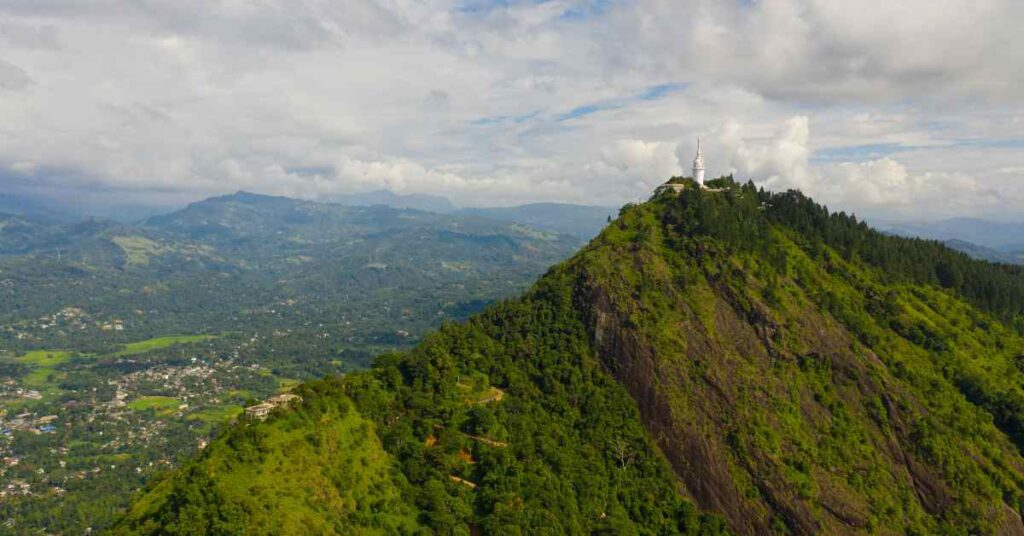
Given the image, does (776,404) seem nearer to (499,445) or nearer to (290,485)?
(499,445)

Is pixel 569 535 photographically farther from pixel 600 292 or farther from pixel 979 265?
pixel 979 265

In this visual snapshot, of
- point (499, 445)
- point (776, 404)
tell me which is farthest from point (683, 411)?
point (499, 445)

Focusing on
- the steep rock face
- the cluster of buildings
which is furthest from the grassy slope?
the steep rock face

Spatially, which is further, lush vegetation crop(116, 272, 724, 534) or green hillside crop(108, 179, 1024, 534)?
green hillside crop(108, 179, 1024, 534)

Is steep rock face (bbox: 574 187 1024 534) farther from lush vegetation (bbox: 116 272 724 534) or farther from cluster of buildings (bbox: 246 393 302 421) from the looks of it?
cluster of buildings (bbox: 246 393 302 421)

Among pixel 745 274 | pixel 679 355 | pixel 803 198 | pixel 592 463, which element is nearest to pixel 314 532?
pixel 592 463

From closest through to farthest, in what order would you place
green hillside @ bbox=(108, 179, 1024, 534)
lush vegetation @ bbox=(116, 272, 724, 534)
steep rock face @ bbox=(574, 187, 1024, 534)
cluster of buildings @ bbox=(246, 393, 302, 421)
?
lush vegetation @ bbox=(116, 272, 724, 534) < green hillside @ bbox=(108, 179, 1024, 534) < cluster of buildings @ bbox=(246, 393, 302, 421) < steep rock face @ bbox=(574, 187, 1024, 534)
